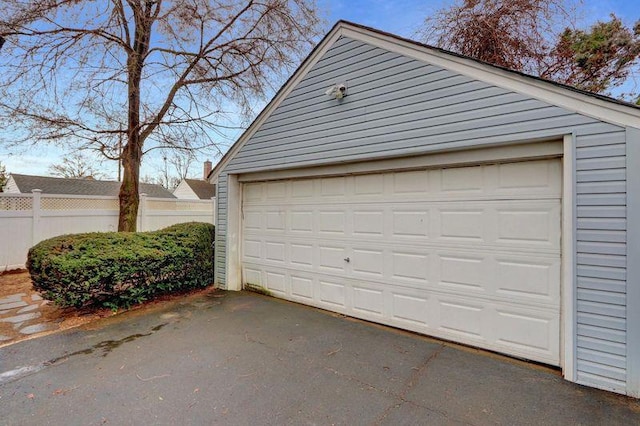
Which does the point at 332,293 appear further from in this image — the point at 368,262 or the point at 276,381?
the point at 276,381

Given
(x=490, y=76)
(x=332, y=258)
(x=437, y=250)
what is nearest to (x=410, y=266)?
(x=437, y=250)

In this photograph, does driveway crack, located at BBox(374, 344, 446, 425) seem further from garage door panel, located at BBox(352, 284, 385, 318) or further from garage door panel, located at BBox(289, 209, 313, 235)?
garage door panel, located at BBox(289, 209, 313, 235)

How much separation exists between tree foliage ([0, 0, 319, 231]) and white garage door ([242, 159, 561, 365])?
3974mm

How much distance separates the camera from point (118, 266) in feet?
15.9

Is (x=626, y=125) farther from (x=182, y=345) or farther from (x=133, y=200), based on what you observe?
(x=133, y=200)

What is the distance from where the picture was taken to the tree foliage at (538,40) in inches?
275

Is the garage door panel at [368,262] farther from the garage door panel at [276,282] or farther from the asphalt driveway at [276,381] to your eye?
the garage door panel at [276,282]

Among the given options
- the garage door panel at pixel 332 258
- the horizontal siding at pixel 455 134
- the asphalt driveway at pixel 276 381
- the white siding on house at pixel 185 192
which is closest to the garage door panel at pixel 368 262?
the garage door panel at pixel 332 258

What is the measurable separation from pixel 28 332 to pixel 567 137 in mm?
6955

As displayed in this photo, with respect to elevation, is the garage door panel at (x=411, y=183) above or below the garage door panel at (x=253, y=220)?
above

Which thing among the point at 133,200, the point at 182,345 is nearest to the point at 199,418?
the point at 182,345

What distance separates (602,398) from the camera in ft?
8.91

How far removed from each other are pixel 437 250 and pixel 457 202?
653 millimetres

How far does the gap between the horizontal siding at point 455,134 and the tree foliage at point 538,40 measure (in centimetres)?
449
